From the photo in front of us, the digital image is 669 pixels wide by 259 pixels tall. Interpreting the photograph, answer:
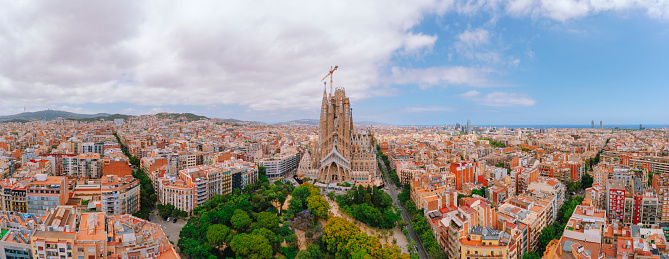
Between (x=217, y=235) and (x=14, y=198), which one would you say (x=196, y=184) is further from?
(x=14, y=198)

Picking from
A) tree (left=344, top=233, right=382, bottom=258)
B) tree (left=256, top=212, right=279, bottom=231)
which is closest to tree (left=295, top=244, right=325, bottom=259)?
tree (left=344, top=233, right=382, bottom=258)

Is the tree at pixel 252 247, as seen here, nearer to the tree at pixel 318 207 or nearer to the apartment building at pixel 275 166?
the tree at pixel 318 207

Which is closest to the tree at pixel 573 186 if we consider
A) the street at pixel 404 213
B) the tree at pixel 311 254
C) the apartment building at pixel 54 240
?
the street at pixel 404 213

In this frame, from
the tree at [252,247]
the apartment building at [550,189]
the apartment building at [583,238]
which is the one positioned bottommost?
the tree at [252,247]

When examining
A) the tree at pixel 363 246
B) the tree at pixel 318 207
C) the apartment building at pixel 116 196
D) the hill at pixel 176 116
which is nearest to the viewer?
the tree at pixel 363 246

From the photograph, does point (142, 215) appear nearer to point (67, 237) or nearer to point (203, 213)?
point (203, 213)

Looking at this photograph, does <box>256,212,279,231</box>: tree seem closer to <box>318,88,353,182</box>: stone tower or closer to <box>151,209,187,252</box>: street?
<box>151,209,187,252</box>: street

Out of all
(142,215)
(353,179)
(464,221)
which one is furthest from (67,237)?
(353,179)
